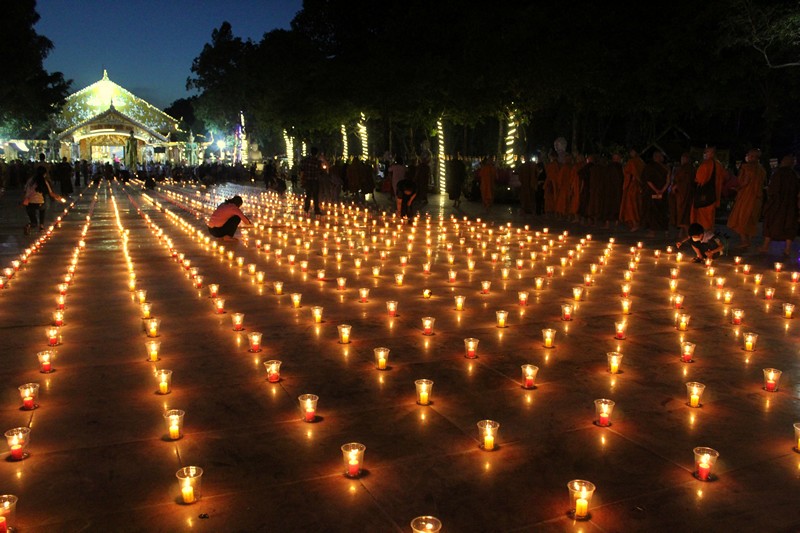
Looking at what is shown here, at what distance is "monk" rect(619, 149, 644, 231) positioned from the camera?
14940 millimetres

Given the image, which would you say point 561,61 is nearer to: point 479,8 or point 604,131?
point 479,8

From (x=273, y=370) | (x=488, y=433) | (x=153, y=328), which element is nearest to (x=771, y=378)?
(x=488, y=433)

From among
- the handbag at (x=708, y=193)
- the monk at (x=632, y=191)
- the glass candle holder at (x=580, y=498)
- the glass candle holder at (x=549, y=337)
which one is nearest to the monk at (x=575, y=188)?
the monk at (x=632, y=191)

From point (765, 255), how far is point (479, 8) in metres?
15.7

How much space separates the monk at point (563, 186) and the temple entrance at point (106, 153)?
2178 inches

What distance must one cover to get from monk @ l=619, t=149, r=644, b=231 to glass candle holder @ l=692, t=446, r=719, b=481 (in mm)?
11804

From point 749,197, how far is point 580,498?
10347mm

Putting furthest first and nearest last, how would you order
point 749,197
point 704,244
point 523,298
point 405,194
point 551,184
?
point 551,184
point 405,194
point 749,197
point 704,244
point 523,298

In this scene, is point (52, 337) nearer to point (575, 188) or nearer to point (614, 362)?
point (614, 362)

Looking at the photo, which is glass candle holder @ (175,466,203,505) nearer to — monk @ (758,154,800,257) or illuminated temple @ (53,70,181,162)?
monk @ (758,154,800,257)

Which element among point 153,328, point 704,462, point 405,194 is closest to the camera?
point 704,462

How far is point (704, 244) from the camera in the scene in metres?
10.8

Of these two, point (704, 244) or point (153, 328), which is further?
point (704, 244)

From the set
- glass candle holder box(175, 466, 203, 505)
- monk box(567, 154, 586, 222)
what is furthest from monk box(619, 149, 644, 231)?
glass candle holder box(175, 466, 203, 505)
